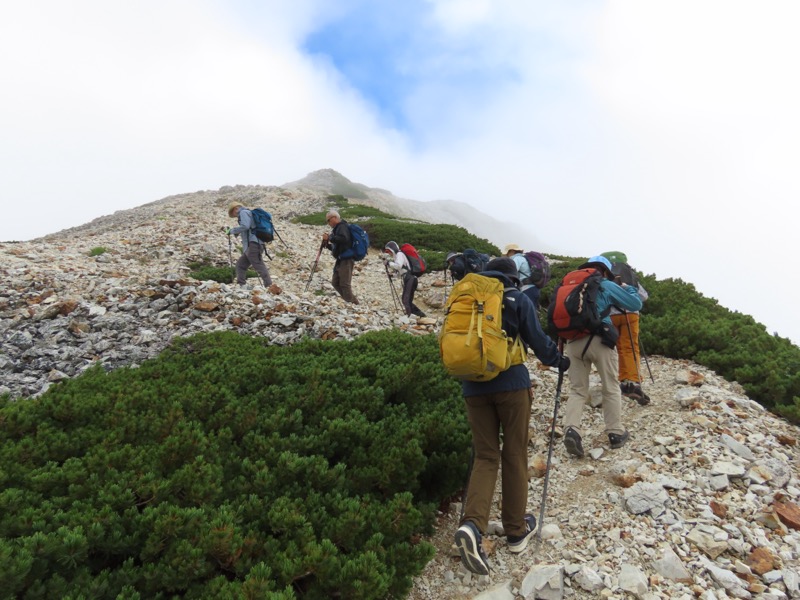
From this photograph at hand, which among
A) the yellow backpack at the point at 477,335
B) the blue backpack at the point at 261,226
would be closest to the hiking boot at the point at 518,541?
the yellow backpack at the point at 477,335

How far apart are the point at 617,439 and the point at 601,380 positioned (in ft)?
2.77

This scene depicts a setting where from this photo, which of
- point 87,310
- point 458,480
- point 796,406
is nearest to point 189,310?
point 87,310

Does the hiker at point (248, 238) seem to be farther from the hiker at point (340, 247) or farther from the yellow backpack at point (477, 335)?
the yellow backpack at point (477, 335)

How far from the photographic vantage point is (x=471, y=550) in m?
4.02

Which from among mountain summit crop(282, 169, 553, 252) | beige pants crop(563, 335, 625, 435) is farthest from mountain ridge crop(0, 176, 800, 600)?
mountain summit crop(282, 169, 553, 252)

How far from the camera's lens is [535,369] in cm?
Result: 950

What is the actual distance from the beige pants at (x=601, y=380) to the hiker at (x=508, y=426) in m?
2.16

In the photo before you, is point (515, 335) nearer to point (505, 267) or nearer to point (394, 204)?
point (505, 267)

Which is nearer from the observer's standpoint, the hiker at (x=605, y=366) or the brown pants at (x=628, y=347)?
the hiker at (x=605, y=366)

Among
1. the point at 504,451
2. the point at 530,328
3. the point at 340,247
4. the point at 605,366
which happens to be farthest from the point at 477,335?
the point at 340,247

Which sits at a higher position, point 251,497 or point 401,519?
point 251,497

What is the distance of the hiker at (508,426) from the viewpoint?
4.35 metres

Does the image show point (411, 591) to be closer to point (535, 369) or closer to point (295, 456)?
point (295, 456)

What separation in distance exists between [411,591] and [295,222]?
1260 inches
